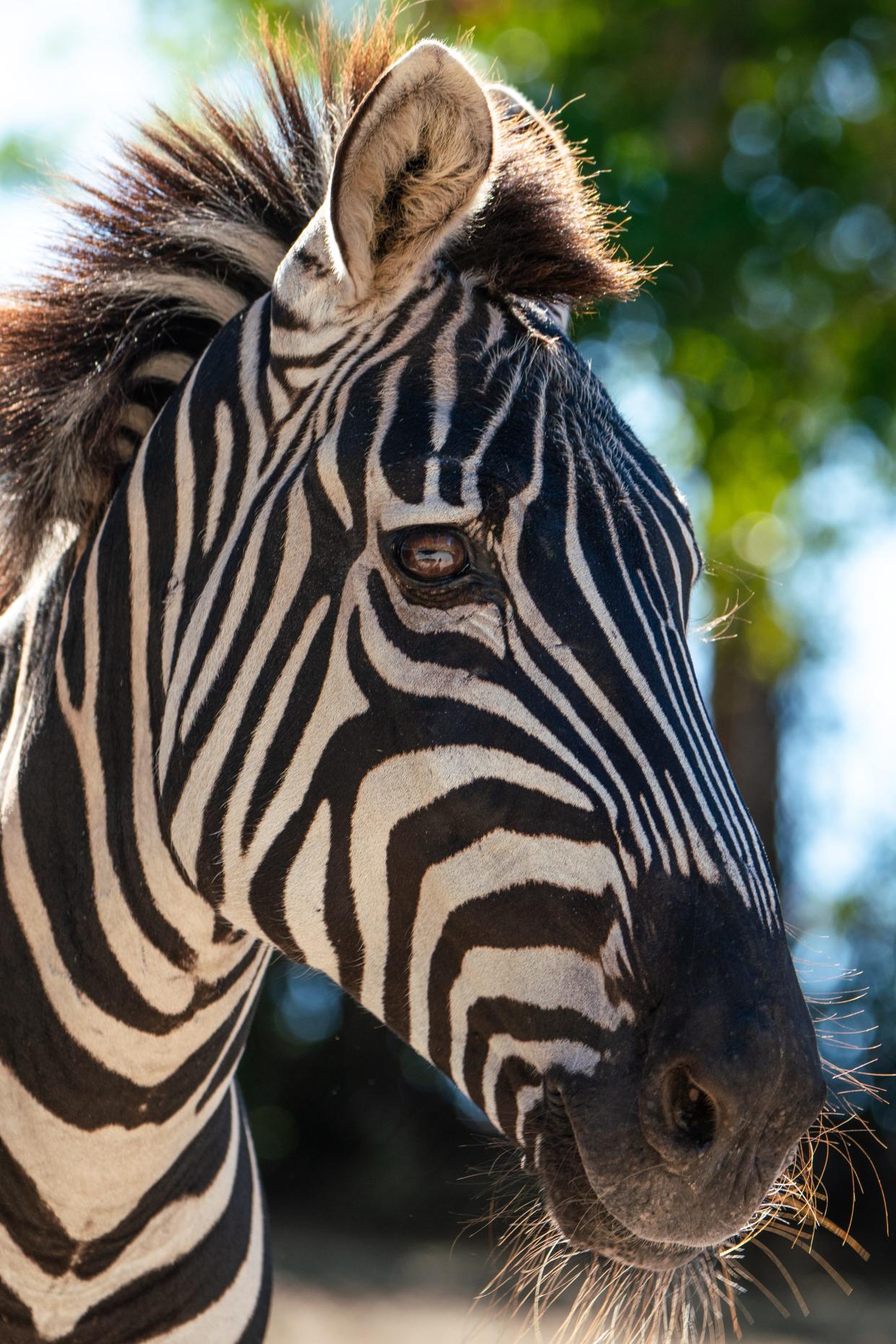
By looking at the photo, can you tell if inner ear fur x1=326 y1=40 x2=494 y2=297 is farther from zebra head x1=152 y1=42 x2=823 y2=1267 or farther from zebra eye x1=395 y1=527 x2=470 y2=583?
zebra eye x1=395 y1=527 x2=470 y2=583

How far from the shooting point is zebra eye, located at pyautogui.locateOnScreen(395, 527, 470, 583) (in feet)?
6.91

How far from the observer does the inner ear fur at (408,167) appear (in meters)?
2.18

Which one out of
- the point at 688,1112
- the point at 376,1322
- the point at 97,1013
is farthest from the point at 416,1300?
the point at 688,1112

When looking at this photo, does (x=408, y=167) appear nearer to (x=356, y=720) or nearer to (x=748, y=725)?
(x=356, y=720)

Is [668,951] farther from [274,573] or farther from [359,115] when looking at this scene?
[359,115]

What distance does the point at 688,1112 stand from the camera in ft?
6.14

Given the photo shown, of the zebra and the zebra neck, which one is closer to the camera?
the zebra

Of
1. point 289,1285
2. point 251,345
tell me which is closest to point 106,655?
point 251,345

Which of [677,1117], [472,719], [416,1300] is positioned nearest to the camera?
[677,1117]

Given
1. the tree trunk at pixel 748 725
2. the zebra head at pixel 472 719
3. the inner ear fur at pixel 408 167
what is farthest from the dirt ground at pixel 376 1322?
the inner ear fur at pixel 408 167

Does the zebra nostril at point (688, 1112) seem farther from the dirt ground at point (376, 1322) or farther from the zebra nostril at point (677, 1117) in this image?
the dirt ground at point (376, 1322)

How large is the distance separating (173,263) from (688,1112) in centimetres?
211

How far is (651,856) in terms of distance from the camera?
195 centimetres

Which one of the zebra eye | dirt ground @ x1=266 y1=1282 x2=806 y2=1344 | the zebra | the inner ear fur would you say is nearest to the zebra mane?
the zebra
